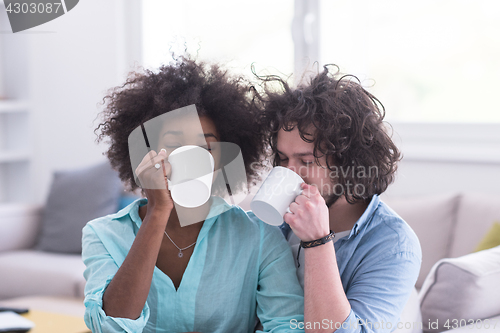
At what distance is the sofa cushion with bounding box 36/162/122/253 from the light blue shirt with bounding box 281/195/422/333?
1.80m

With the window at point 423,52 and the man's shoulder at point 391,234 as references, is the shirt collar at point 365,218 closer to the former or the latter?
the man's shoulder at point 391,234

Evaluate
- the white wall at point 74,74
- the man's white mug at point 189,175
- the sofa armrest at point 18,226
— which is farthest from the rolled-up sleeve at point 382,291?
the white wall at point 74,74

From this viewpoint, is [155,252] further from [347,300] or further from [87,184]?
[87,184]

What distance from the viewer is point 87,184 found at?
266 centimetres

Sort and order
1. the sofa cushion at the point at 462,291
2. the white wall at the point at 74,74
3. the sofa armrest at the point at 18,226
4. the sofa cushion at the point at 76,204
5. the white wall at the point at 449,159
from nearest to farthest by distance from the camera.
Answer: the sofa cushion at the point at 462,291, the white wall at the point at 449,159, the sofa cushion at the point at 76,204, the sofa armrest at the point at 18,226, the white wall at the point at 74,74

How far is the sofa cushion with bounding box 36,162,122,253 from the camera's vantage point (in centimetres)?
259

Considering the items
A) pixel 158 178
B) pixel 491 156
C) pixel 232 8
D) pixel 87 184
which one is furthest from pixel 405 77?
pixel 158 178

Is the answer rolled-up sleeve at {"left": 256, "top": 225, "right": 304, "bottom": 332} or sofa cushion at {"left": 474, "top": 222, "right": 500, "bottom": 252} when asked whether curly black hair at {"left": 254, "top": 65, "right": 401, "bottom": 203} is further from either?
sofa cushion at {"left": 474, "top": 222, "right": 500, "bottom": 252}

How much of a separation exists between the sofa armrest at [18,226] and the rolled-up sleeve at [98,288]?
1.98 m

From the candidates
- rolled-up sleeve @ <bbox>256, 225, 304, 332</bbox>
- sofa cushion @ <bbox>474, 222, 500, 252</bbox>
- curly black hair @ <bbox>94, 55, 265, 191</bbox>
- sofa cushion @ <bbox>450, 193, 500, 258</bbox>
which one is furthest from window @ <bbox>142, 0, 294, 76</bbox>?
rolled-up sleeve @ <bbox>256, 225, 304, 332</bbox>

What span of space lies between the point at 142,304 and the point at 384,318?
1.50 feet

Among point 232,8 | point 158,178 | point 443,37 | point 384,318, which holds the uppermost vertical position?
point 232,8

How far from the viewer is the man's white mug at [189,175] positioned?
912 millimetres

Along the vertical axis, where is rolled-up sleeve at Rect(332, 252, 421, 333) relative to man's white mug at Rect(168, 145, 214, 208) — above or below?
below
